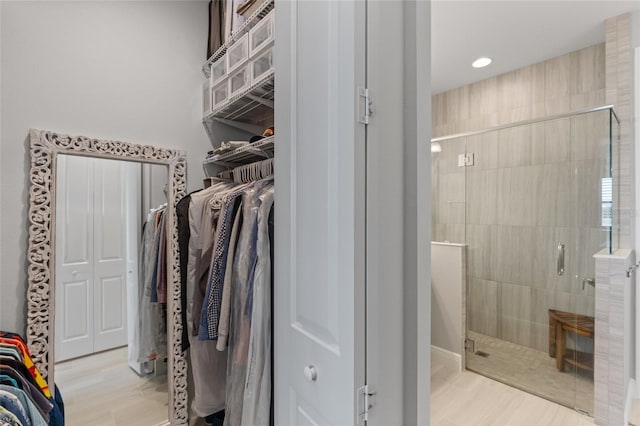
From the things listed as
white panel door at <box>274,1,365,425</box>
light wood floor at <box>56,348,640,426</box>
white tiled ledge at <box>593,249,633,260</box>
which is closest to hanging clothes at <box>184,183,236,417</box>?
light wood floor at <box>56,348,640,426</box>

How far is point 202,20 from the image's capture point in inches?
72.0

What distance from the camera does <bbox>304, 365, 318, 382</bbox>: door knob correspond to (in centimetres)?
74

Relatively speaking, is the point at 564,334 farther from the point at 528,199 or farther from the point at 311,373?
the point at 311,373

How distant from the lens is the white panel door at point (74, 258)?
4.46 feet

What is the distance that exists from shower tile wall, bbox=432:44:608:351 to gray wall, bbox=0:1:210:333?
2.10 metres

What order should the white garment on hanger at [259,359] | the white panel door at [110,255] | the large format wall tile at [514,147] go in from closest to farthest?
the white garment on hanger at [259,359]
the white panel door at [110,255]
the large format wall tile at [514,147]

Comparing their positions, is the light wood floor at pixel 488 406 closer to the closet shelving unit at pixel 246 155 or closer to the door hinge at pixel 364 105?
the closet shelving unit at pixel 246 155

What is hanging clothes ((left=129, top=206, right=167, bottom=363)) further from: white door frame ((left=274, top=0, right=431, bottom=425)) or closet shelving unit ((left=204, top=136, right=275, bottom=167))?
white door frame ((left=274, top=0, right=431, bottom=425))

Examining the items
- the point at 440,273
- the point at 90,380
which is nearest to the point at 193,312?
the point at 90,380

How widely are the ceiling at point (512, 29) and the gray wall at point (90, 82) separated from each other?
161 cm

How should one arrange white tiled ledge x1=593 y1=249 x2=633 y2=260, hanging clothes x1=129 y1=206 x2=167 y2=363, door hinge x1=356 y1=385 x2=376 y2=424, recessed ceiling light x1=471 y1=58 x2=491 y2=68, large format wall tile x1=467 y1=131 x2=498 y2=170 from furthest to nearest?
recessed ceiling light x1=471 y1=58 x2=491 y2=68
large format wall tile x1=467 y1=131 x2=498 y2=170
white tiled ledge x1=593 y1=249 x2=633 y2=260
hanging clothes x1=129 y1=206 x2=167 y2=363
door hinge x1=356 y1=385 x2=376 y2=424

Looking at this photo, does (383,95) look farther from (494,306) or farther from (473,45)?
(494,306)

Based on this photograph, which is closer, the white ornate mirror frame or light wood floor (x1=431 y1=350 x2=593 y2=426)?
the white ornate mirror frame

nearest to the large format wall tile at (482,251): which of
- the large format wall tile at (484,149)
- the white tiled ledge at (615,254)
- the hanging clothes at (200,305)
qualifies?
the large format wall tile at (484,149)
